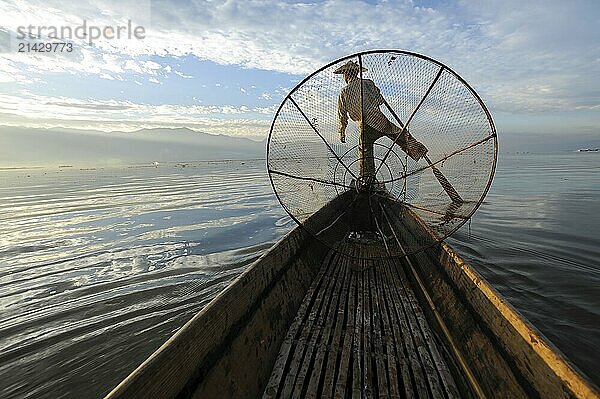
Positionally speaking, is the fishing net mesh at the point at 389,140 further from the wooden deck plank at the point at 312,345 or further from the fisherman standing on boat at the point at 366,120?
the wooden deck plank at the point at 312,345

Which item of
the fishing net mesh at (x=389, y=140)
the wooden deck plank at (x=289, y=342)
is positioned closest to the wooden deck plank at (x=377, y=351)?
the wooden deck plank at (x=289, y=342)

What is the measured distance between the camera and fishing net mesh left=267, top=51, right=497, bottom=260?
5.55 m

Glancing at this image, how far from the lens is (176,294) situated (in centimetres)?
625

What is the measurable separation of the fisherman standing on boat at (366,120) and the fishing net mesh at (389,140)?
0.07 ft

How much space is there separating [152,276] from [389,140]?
6.02 meters

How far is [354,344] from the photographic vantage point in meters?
3.77

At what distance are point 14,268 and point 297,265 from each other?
23.1 ft

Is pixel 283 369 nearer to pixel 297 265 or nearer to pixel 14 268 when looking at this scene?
pixel 297 265

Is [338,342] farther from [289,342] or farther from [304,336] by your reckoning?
[289,342]

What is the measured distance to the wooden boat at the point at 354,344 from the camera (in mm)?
2275

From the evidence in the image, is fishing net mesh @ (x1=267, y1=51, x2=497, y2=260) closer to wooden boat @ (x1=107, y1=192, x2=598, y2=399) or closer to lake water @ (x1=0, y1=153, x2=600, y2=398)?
wooden boat @ (x1=107, y1=192, x2=598, y2=399)

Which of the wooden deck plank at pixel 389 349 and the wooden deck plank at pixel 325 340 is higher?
the wooden deck plank at pixel 389 349

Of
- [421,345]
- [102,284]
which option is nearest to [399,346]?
[421,345]

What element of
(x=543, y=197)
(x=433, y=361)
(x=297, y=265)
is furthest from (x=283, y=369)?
(x=543, y=197)
